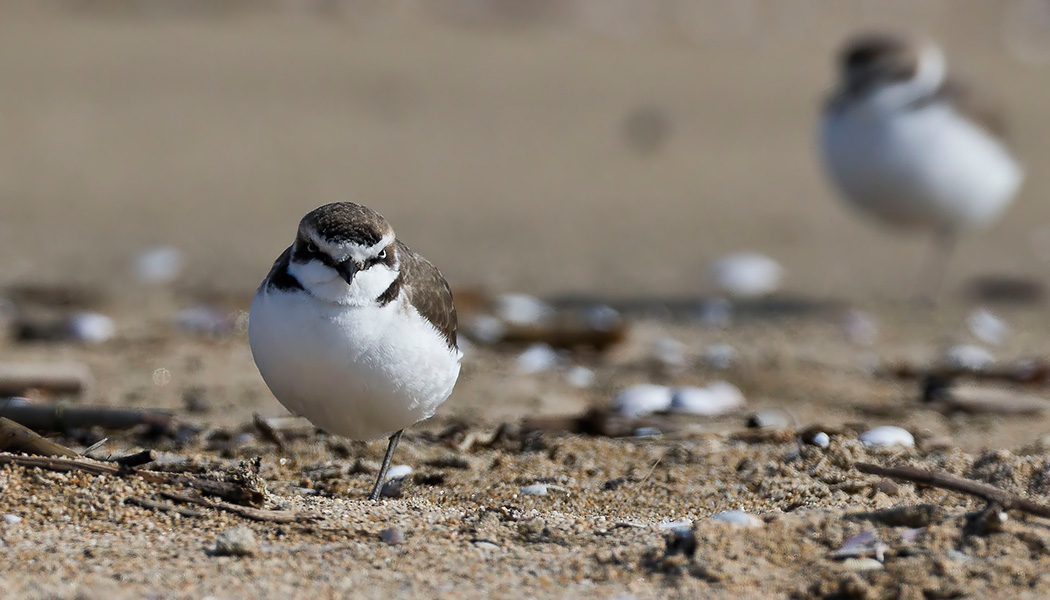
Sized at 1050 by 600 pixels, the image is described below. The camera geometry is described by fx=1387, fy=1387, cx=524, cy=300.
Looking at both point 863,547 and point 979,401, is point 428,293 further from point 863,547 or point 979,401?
point 979,401

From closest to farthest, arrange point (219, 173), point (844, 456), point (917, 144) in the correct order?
point (844, 456)
point (917, 144)
point (219, 173)

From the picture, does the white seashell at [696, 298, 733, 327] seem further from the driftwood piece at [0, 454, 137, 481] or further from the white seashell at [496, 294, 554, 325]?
the driftwood piece at [0, 454, 137, 481]

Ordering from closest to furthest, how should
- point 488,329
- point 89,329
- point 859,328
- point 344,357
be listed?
point 344,357, point 89,329, point 488,329, point 859,328

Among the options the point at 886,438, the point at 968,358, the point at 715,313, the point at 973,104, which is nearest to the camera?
the point at 886,438

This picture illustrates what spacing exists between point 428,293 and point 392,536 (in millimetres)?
1106

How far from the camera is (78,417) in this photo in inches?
191

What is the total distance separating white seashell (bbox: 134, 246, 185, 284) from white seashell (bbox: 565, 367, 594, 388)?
305 centimetres

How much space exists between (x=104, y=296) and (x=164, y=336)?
108 centimetres

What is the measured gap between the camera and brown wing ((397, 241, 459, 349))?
13.5ft

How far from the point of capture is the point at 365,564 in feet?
10.2

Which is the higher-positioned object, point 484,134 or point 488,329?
point 484,134

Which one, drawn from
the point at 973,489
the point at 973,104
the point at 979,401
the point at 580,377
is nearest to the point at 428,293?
the point at 973,489

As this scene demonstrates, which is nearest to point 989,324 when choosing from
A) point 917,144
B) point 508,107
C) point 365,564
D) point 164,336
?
point 917,144

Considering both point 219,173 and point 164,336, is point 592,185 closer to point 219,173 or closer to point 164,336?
point 219,173
